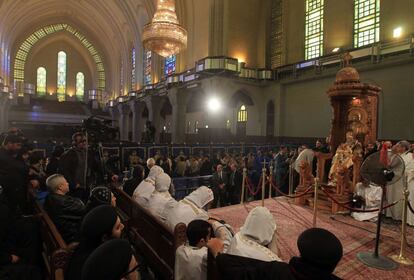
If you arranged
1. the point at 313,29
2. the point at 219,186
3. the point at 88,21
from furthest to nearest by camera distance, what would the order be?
1. the point at 88,21
2. the point at 313,29
3. the point at 219,186

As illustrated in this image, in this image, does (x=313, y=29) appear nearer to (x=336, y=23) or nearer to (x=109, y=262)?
(x=336, y=23)

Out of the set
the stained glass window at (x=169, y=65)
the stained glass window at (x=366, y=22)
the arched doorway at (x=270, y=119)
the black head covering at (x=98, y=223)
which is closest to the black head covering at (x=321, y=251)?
the black head covering at (x=98, y=223)

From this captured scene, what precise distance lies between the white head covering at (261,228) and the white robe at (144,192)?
2.17 m

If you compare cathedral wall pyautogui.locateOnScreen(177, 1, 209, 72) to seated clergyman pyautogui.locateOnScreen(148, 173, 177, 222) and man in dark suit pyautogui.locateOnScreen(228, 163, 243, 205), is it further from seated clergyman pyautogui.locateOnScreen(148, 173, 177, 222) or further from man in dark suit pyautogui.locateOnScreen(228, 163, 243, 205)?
seated clergyman pyautogui.locateOnScreen(148, 173, 177, 222)

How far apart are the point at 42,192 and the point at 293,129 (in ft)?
49.1

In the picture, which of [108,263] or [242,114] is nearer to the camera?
[108,263]

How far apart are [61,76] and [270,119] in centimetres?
3297

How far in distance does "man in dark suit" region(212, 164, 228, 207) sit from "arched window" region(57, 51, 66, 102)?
3765 cm

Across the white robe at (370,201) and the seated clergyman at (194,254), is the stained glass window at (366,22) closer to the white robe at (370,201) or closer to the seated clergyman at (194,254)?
the white robe at (370,201)

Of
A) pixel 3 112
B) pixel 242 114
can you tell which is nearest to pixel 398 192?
pixel 242 114

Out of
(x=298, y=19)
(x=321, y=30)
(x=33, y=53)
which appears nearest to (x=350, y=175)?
(x=321, y=30)

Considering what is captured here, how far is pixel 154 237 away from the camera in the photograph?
361 centimetres

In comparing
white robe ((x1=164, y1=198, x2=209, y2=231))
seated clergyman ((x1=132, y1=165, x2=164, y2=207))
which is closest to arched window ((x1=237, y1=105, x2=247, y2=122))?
seated clergyman ((x1=132, y1=165, x2=164, y2=207))

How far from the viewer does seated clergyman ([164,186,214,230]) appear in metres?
3.29
